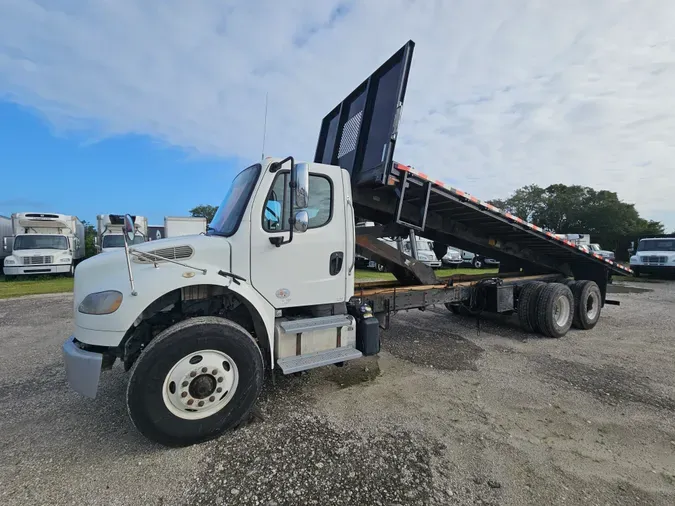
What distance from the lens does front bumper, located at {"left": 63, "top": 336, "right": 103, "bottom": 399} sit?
276 centimetres

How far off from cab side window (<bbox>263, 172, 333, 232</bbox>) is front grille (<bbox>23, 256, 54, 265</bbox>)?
58.1 ft

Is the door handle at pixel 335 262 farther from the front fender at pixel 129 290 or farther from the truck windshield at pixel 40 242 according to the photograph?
the truck windshield at pixel 40 242

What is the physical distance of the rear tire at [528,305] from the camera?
20.8 feet

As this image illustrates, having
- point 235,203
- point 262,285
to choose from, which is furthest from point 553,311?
point 235,203

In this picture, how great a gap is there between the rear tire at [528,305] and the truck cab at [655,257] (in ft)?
57.5

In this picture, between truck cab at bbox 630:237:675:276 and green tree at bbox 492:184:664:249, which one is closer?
truck cab at bbox 630:237:675:276

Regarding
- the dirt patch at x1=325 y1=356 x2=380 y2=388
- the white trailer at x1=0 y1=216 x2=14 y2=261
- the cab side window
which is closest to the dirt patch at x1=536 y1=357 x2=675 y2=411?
the dirt patch at x1=325 y1=356 x2=380 y2=388

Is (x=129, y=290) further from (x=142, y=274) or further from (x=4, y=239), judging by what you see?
(x=4, y=239)

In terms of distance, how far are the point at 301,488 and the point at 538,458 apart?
191 cm

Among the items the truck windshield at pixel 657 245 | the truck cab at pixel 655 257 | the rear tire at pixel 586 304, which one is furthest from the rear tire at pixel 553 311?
the truck windshield at pixel 657 245

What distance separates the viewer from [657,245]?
62.7ft

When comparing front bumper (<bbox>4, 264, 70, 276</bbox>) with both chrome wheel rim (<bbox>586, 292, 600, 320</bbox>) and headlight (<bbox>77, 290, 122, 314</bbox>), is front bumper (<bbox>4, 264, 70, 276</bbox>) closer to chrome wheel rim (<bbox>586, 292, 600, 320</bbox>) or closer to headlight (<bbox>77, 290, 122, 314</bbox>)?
headlight (<bbox>77, 290, 122, 314</bbox>)

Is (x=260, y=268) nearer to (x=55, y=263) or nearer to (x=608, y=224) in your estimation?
(x=55, y=263)

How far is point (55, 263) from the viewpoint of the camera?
16203 millimetres
